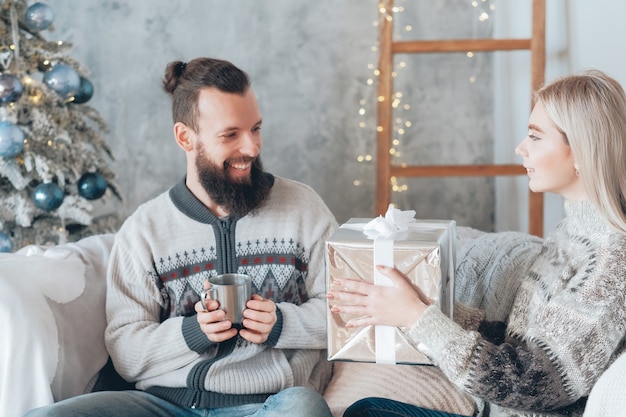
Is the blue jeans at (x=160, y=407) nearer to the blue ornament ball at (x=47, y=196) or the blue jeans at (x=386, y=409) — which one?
the blue jeans at (x=386, y=409)

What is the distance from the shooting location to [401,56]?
3.37 m

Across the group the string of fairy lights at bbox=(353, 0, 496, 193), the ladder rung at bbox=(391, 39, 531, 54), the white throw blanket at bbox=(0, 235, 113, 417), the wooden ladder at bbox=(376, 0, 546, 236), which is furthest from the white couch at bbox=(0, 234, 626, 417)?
the string of fairy lights at bbox=(353, 0, 496, 193)

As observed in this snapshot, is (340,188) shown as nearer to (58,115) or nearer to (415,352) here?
(58,115)

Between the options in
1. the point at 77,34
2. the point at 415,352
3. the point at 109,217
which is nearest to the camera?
the point at 415,352

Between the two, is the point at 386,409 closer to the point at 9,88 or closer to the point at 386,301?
the point at 386,301

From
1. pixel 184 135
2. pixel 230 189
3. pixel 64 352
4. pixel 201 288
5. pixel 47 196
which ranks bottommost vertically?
pixel 64 352

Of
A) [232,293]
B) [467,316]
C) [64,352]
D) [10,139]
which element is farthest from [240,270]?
[10,139]

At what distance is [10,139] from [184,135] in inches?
36.3

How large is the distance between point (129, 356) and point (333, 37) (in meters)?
2.00

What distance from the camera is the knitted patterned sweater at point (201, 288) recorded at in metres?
1.70

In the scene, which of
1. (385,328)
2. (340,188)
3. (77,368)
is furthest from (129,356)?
(340,188)

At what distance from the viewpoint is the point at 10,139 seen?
2484mm

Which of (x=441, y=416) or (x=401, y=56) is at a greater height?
(x=401, y=56)

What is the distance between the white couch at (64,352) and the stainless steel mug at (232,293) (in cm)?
35
